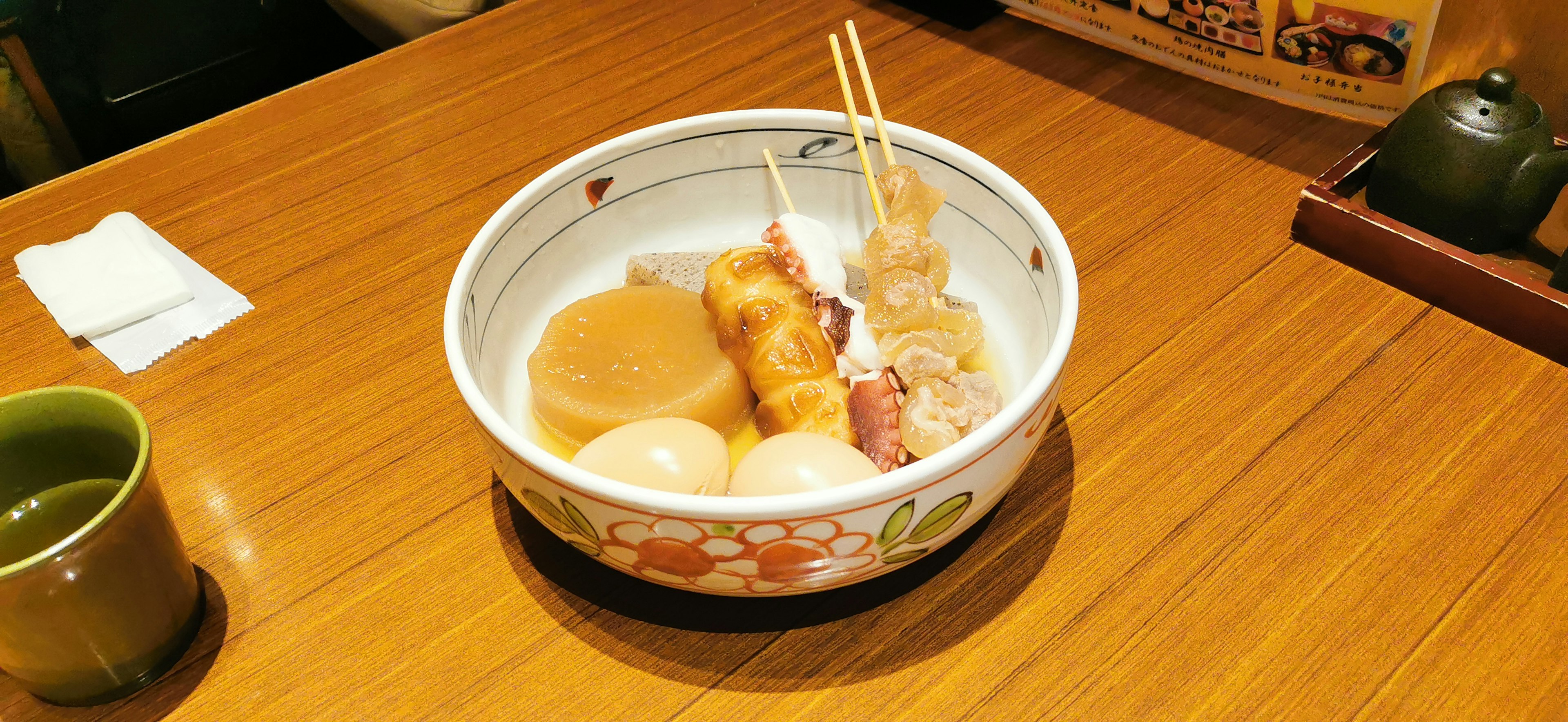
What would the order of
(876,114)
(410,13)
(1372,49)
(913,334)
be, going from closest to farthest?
(913,334) < (876,114) < (1372,49) < (410,13)

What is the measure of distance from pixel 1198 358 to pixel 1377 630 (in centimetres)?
37

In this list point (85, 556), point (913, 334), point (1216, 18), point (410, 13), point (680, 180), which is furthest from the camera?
point (410, 13)

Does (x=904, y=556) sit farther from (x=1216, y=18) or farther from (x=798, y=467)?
(x=1216, y=18)

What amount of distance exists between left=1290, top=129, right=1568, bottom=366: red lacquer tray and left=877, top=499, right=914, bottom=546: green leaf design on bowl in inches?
31.7

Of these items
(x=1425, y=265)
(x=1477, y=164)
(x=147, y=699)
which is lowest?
(x=147, y=699)

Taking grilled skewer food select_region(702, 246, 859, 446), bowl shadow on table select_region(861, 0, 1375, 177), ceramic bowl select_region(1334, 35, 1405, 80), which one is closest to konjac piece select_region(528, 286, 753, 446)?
grilled skewer food select_region(702, 246, 859, 446)

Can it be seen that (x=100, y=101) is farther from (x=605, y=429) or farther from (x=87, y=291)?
(x=605, y=429)

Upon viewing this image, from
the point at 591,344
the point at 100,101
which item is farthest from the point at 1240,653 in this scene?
the point at 100,101

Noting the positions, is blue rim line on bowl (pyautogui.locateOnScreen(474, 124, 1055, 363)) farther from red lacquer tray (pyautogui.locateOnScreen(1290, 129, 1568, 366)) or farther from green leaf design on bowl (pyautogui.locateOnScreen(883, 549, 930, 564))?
red lacquer tray (pyautogui.locateOnScreen(1290, 129, 1568, 366))

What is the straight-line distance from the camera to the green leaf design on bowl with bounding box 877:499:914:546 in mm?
785

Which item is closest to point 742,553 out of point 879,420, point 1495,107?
point 879,420

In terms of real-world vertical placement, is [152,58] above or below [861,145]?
below

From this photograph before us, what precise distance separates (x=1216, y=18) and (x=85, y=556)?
5.19 ft

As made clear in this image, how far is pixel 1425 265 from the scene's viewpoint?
1185 millimetres
